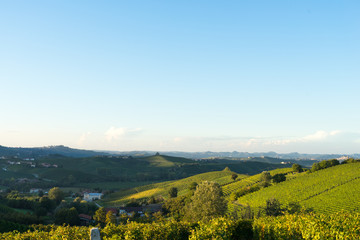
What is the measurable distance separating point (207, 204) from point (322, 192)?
3805 centimetres

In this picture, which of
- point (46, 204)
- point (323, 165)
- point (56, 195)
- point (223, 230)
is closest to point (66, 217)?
point (46, 204)

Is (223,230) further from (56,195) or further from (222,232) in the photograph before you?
(56,195)

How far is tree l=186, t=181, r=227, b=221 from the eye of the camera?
5016 cm

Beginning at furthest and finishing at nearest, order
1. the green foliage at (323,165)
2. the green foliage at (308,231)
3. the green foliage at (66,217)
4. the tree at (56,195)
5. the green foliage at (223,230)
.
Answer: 1. the tree at (56,195)
2. the green foliage at (323,165)
3. the green foliage at (66,217)
4. the green foliage at (223,230)
5. the green foliage at (308,231)

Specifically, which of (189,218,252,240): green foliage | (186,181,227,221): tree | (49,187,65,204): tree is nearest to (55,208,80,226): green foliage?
(49,187,65,204): tree

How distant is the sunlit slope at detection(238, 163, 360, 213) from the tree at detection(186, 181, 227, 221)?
62.8 feet

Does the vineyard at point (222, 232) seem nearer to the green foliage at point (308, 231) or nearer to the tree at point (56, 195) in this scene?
the green foliage at point (308, 231)

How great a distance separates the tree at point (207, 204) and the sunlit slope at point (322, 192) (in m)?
19.1

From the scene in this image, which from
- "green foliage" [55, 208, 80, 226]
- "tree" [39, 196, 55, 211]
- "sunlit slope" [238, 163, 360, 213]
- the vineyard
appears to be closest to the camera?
the vineyard

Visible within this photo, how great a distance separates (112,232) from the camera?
61.9 feet

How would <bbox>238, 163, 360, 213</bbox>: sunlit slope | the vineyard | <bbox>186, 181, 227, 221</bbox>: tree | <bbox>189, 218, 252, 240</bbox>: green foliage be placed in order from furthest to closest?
1. <bbox>238, 163, 360, 213</bbox>: sunlit slope
2. <bbox>186, 181, 227, 221</bbox>: tree
3. <bbox>189, 218, 252, 240</bbox>: green foliage
4. the vineyard

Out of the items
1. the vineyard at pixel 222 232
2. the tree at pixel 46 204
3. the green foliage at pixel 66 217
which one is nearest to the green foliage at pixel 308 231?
the vineyard at pixel 222 232

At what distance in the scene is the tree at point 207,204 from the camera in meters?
50.2

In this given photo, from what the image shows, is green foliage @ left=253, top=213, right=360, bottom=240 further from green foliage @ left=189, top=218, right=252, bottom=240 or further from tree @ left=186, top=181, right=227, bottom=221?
tree @ left=186, top=181, right=227, bottom=221
